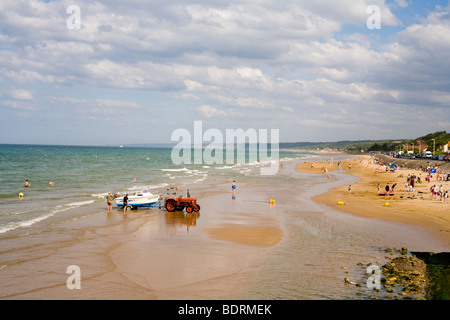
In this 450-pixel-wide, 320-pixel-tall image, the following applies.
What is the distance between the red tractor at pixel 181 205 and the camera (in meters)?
27.9

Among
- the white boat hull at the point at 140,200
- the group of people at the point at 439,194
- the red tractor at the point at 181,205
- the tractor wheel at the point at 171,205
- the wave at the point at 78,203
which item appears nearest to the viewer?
the red tractor at the point at 181,205

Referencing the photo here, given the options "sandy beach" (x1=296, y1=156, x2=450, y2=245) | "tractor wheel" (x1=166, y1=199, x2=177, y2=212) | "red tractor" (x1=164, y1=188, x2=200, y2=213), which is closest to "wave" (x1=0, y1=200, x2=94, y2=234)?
"tractor wheel" (x1=166, y1=199, x2=177, y2=212)

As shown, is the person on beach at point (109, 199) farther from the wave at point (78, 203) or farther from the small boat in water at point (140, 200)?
the wave at point (78, 203)

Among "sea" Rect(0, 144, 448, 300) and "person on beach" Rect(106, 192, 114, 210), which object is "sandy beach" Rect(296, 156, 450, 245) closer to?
"sea" Rect(0, 144, 448, 300)

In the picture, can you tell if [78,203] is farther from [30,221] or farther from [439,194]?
[439,194]

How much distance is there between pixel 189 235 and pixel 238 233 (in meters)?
3.03

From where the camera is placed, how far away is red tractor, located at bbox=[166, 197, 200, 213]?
27.9m

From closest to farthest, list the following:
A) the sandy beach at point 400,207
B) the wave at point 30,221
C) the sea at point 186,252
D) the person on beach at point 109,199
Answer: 1. the sea at point 186,252
2. the wave at point 30,221
3. the sandy beach at point 400,207
4. the person on beach at point 109,199

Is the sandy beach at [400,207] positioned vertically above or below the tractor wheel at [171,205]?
below

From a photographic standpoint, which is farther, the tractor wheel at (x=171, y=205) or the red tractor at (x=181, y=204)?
the tractor wheel at (x=171, y=205)

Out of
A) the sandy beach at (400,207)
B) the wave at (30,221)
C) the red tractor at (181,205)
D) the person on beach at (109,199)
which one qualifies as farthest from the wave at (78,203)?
the sandy beach at (400,207)

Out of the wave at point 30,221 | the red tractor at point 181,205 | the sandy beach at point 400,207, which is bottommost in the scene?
the sandy beach at point 400,207
